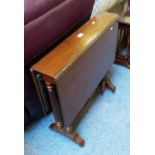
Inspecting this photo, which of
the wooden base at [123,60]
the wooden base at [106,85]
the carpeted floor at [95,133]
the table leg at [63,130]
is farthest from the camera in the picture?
the wooden base at [123,60]

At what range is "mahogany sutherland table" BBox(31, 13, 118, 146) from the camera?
3.41 feet

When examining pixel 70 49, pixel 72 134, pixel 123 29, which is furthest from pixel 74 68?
pixel 123 29

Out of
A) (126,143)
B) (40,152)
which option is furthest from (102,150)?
(40,152)

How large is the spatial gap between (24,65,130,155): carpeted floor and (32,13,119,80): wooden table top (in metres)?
0.69

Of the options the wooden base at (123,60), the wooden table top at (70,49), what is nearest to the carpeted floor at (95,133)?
the wooden base at (123,60)

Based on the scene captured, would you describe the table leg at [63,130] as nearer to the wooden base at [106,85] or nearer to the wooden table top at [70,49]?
the wooden table top at [70,49]

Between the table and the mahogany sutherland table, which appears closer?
the mahogany sutherland table

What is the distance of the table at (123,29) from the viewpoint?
1860mm

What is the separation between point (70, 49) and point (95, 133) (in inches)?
28.9

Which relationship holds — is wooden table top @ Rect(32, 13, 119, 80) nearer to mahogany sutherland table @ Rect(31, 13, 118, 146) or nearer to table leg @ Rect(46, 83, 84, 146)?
A: mahogany sutherland table @ Rect(31, 13, 118, 146)

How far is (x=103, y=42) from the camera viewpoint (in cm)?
138

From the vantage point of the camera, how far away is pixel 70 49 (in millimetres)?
1139

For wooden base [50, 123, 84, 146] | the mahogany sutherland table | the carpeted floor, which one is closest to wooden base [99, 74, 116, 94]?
the carpeted floor
